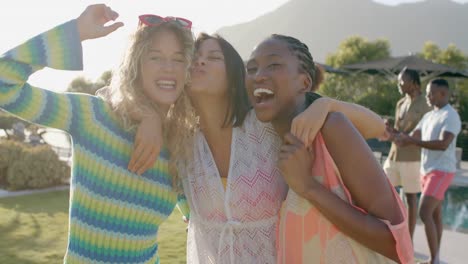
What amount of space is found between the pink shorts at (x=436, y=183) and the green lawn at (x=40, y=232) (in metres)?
2.79

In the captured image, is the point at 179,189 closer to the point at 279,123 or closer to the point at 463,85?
the point at 279,123

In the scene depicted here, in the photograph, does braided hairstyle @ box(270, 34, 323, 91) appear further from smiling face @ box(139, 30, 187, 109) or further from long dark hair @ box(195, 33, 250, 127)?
smiling face @ box(139, 30, 187, 109)

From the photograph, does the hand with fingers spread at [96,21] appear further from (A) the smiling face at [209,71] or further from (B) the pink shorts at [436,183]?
(B) the pink shorts at [436,183]

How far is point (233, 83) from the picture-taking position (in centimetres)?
227

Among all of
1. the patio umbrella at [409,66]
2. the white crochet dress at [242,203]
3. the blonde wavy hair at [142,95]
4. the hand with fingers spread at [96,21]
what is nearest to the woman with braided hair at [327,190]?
the white crochet dress at [242,203]

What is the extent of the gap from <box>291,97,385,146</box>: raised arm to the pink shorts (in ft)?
11.1

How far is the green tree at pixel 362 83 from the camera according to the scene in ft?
79.4

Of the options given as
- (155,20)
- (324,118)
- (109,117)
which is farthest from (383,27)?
(324,118)

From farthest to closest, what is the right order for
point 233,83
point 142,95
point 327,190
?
point 233,83 → point 142,95 → point 327,190

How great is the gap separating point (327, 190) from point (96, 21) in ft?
4.08

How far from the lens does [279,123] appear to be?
1.88 m

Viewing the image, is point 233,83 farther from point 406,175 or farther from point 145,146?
point 406,175

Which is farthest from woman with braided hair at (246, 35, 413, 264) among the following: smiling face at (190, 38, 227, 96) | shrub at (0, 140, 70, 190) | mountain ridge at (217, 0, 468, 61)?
mountain ridge at (217, 0, 468, 61)

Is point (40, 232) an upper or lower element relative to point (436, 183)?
lower
